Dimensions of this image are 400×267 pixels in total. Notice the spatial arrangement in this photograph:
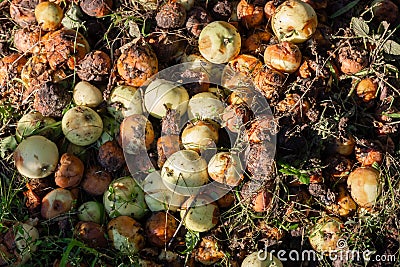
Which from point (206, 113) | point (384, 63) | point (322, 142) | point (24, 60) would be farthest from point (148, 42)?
point (384, 63)

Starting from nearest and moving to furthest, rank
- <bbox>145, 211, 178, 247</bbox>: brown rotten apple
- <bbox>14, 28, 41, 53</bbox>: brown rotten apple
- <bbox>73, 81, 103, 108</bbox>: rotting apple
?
<bbox>145, 211, 178, 247</bbox>: brown rotten apple → <bbox>73, 81, 103, 108</bbox>: rotting apple → <bbox>14, 28, 41, 53</bbox>: brown rotten apple

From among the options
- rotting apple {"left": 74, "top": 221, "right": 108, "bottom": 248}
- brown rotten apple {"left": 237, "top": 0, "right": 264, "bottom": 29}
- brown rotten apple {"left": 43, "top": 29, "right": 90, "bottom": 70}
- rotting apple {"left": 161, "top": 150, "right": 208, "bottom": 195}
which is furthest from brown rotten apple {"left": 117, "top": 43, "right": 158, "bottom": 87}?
rotting apple {"left": 74, "top": 221, "right": 108, "bottom": 248}

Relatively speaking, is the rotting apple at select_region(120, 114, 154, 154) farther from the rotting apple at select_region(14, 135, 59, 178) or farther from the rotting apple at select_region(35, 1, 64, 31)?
the rotting apple at select_region(35, 1, 64, 31)

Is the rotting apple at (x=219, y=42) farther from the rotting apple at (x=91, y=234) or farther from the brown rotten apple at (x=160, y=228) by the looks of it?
the rotting apple at (x=91, y=234)

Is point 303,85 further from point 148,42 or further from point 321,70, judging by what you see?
point 148,42
